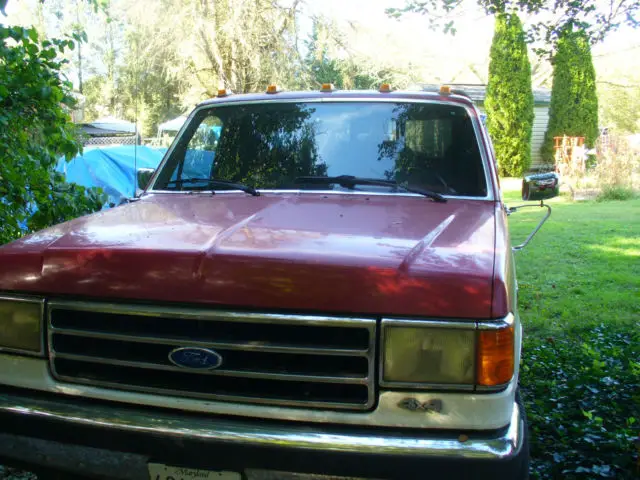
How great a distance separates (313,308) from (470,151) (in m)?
1.80

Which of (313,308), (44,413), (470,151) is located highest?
→ (470,151)

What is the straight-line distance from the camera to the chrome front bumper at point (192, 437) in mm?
1972

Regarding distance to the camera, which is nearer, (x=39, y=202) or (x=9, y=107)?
(x=9, y=107)

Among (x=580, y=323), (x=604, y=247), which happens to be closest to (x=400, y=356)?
(x=580, y=323)

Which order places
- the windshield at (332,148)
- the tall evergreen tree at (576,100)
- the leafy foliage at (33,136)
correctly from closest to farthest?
the windshield at (332,148) < the leafy foliage at (33,136) < the tall evergreen tree at (576,100)

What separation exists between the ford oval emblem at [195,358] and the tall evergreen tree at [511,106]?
2120 cm

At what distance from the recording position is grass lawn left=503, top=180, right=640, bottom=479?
131 inches

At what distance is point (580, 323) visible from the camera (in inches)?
226

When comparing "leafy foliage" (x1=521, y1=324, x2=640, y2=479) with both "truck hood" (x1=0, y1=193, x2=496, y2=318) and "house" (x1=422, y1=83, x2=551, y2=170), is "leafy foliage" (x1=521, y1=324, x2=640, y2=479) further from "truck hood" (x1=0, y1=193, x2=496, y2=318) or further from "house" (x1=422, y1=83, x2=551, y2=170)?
"house" (x1=422, y1=83, x2=551, y2=170)

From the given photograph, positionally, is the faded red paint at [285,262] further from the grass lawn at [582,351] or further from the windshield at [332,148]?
the grass lawn at [582,351]

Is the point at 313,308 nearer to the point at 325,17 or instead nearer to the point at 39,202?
the point at 39,202

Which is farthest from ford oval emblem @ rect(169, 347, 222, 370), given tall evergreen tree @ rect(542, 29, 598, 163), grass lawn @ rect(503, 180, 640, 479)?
tall evergreen tree @ rect(542, 29, 598, 163)

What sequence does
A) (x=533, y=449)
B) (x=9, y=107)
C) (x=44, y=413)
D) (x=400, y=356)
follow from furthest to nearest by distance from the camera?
(x=9, y=107) < (x=533, y=449) < (x=44, y=413) < (x=400, y=356)

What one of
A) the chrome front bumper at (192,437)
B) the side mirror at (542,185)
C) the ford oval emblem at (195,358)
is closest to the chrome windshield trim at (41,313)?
the chrome front bumper at (192,437)
